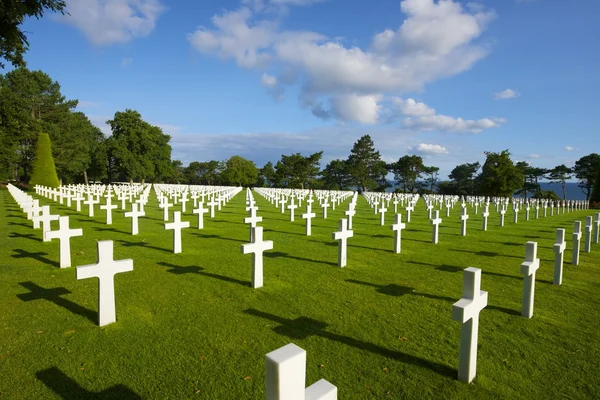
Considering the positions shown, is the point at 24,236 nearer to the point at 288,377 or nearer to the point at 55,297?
the point at 55,297

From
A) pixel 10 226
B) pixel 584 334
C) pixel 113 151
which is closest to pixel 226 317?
pixel 584 334

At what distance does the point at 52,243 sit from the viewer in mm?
8172

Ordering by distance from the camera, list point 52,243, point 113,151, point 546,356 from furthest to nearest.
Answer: point 113,151, point 52,243, point 546,356

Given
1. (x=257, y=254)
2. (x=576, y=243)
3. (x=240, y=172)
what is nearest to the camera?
(x=257, y=254)

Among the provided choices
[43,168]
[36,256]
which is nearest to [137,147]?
[43,168]

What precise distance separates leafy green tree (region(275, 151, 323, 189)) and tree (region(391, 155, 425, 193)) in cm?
1547

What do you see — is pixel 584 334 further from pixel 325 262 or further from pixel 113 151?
pixel 113 151

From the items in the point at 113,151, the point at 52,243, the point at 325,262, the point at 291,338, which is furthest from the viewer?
the point at 113,151

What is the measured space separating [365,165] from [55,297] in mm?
64419

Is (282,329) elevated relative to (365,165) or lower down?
lower down

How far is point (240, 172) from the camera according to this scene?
7444cm

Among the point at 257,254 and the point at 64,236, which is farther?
the point at 64,236

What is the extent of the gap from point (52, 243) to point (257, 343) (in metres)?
7.23

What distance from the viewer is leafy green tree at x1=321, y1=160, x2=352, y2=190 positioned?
68562 millimetres
